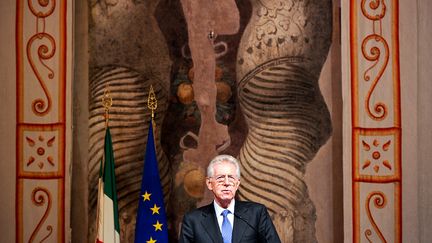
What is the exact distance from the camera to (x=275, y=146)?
5.04m

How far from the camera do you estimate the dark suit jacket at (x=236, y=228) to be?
3512 millimetres

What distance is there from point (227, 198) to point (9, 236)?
6.50 ft

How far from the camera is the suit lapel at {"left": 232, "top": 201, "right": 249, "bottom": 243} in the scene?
350 centimetres

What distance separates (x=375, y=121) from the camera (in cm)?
472

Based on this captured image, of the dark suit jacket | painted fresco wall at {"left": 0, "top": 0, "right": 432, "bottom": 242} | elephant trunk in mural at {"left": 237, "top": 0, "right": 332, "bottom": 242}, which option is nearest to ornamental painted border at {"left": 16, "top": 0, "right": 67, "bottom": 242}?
painted fresco wall at {"left": 0, "top": 0, "right": 432, "bottom": 242}

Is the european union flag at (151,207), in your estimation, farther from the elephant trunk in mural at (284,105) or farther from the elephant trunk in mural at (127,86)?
the elephant trunk in mural at (284,105)

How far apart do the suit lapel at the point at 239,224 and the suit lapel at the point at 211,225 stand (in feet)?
0.25

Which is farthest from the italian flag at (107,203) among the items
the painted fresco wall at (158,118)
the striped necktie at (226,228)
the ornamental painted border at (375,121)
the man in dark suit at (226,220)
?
the ornamental painted border at (375,121)

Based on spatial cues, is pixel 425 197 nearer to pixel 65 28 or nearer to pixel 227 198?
pixel 227 198

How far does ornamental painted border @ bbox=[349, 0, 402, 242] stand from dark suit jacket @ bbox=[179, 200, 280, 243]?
4.34 ft

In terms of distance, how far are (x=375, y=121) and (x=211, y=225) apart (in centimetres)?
170

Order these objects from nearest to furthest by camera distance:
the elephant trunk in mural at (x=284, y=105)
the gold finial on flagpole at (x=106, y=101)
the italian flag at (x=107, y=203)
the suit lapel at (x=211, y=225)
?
the suit lapel at (x=211, y=225) → the italian flag at (x=107, y=203) → the gold finial on flagpole at (x=106, y=101) → the elephant trunk in mural at (x=284, y=105)

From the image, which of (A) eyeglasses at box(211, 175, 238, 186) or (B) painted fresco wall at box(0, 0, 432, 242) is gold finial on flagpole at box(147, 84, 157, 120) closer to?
(B) painted fresco wall at box(0, 0, 432, 242)

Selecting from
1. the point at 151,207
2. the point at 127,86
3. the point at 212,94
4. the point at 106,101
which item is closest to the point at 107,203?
the point at 151,207
